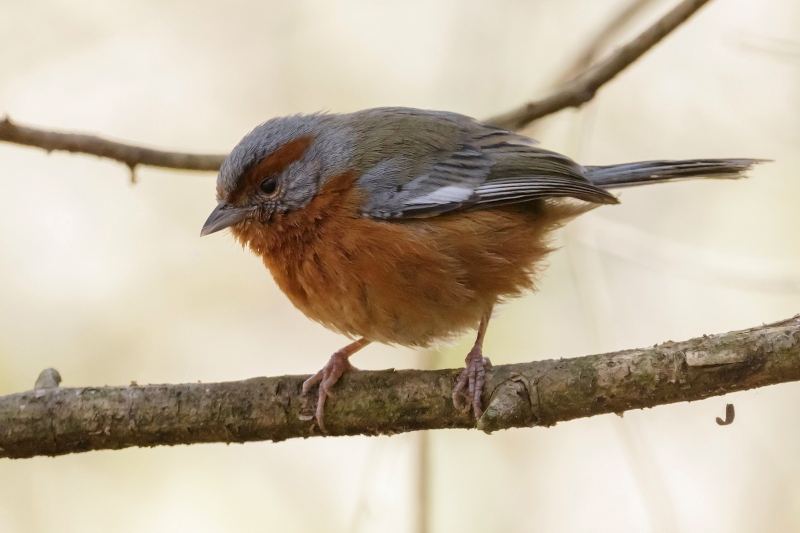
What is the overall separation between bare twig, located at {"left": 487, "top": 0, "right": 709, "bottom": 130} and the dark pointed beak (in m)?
1.96

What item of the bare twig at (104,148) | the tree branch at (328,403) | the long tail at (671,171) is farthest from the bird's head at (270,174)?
the long tail at (671,171)

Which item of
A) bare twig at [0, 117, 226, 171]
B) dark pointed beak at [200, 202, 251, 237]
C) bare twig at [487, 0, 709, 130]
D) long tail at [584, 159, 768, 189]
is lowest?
dark pointed beak at [200, 202, 251, 237]

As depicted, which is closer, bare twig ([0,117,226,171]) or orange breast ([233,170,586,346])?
orange breast ([233,170,586,346])

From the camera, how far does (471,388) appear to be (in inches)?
146

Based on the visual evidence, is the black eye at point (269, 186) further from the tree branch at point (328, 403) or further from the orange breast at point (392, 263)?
the tree branch at point (328, 403)

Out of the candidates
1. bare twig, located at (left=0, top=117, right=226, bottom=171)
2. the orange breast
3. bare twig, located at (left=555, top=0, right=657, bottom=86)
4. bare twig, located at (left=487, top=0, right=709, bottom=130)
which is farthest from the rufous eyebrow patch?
bare twig, located at (left=555, top=0, right=657, bottom=86)

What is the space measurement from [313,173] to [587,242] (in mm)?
2701

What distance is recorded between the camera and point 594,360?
3.46 m

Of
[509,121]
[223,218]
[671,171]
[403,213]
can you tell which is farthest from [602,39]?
[223,218]

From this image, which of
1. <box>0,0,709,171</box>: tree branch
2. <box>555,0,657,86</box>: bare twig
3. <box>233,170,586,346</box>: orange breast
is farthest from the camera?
<box>555,0,657,86</box>: bare twig

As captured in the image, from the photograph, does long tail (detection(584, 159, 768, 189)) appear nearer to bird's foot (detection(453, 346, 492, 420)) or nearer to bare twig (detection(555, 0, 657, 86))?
bare twig (detection(555, 0, 657, 86))

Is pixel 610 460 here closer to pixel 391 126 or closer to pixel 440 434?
pixel 440 434

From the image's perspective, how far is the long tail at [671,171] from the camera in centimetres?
477

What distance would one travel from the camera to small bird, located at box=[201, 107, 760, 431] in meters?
4.12
